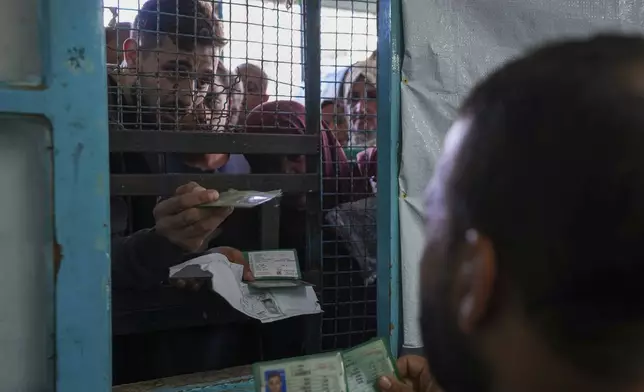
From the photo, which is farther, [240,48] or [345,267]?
[345,267]

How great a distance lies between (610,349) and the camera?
1.10 feet

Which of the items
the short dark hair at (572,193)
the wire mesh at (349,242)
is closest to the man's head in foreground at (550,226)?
the short dark hair at (572,193)

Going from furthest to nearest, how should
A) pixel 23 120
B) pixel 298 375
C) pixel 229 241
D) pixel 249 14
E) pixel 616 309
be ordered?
pixel 229 241 < pixel 249 14 < pixel 298 375 < pixel 23 120 < pixel 616 309

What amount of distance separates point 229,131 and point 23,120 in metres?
0.51

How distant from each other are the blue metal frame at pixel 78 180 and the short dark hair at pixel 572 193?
0.65 metres

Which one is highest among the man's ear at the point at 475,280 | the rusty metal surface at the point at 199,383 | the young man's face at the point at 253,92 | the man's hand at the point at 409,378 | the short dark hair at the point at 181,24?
the short dark hair at the point at 181,24

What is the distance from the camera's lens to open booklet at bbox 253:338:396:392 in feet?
3.41

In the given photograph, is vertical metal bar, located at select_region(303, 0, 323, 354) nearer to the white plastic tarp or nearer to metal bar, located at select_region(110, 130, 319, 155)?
metal bar, located at select_region(110, 130, 319, 155)

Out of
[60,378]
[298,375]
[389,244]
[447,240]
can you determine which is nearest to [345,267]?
[389,244]

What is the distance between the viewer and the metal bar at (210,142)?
1099 millimetres

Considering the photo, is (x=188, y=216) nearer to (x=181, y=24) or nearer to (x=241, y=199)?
(x=241, y=199)

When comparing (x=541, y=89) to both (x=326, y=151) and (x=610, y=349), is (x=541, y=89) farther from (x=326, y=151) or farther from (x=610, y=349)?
(x=326, y=151)

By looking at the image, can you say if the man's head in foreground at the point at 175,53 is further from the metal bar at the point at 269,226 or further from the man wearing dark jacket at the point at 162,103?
the metal bar at the point at 269,226

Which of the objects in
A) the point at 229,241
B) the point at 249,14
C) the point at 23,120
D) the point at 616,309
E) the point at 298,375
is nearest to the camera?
the point at 616,309
